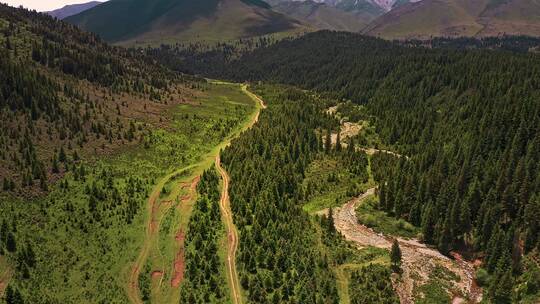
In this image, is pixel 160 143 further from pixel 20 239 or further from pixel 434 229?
pixel 434 229

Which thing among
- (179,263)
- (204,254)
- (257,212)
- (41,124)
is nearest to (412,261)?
(257,212)

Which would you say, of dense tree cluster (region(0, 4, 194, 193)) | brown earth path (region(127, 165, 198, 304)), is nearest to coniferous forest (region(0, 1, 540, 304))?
brown earth path (region(127, 165, 198, 304))

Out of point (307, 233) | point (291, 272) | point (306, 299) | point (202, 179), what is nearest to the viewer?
point (306, 299)

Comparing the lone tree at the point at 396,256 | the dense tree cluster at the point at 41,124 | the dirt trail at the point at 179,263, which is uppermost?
the dense tree cluster at the point at 41,124

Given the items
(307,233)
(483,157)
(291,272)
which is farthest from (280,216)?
(483,157)

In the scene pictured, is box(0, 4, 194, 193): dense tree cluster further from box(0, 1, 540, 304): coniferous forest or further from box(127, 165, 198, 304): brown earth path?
box(127, 165, 198, 304): brown earth path

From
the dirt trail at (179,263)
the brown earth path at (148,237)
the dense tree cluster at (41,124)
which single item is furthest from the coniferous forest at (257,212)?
the dense tree cluster at (41,124)

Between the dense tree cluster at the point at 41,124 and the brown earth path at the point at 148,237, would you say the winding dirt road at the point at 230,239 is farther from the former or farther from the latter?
the dense tree cluster at the point at 41,124
